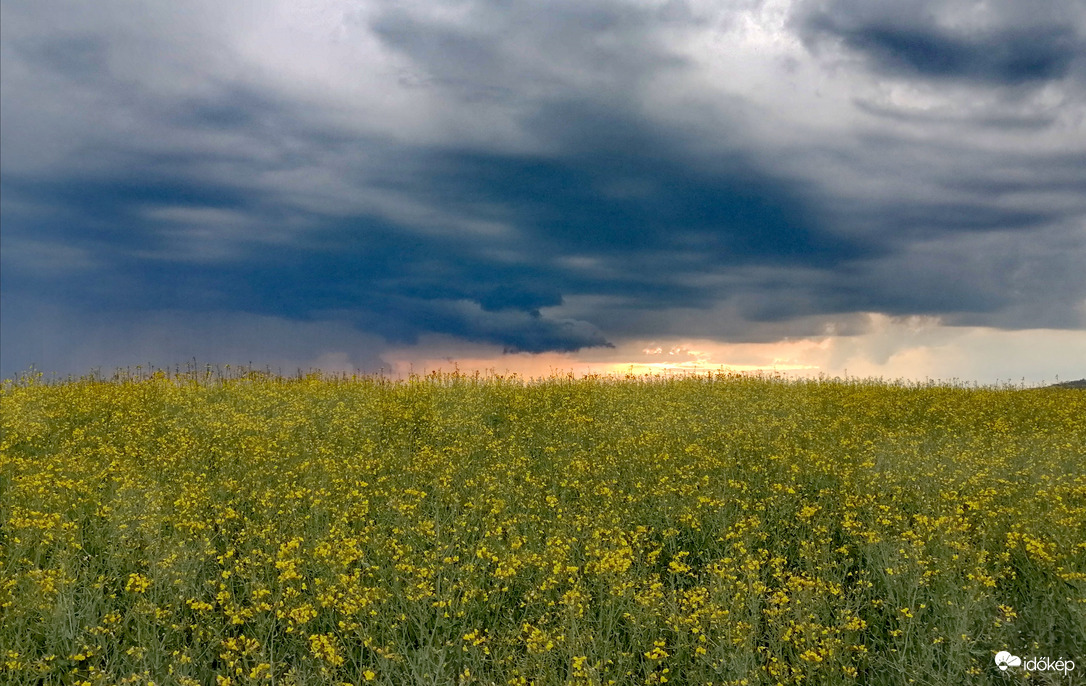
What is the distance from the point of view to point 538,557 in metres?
6.53

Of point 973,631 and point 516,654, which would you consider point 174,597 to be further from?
point 973,631

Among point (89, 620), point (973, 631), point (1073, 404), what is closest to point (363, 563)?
point (89, 620)

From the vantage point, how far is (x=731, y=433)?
11688 millimetres

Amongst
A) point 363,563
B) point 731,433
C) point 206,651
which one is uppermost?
point 731,433

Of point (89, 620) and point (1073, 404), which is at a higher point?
point (1073, 404)

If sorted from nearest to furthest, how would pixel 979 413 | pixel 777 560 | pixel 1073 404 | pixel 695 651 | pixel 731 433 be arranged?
pixel 695 651 → pixel 777 560 → pixel 731 433 → pixel 979 413 → pixel 1073 404

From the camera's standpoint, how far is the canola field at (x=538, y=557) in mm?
5578

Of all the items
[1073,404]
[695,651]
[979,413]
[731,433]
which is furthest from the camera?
[1073,404]

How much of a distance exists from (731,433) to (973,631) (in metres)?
5.87

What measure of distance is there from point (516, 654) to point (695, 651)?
132cm

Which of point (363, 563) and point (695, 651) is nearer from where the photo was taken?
point (695, 651)

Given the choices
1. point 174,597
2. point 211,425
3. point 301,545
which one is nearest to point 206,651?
point 174,597

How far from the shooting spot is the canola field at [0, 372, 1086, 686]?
5.58 m

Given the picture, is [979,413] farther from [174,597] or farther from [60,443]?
[60,443]
